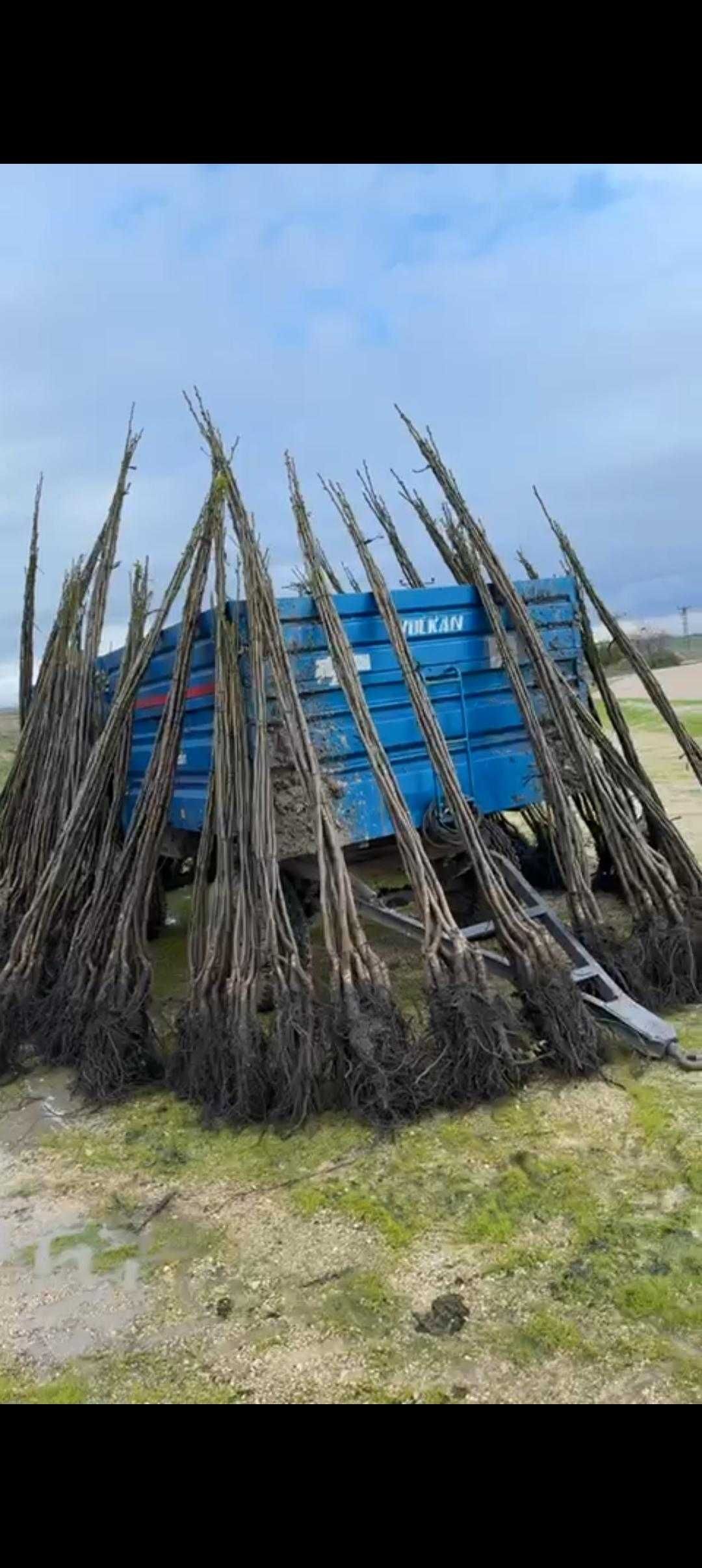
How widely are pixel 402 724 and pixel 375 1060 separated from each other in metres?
1.86

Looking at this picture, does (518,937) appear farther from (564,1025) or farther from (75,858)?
(75,858)

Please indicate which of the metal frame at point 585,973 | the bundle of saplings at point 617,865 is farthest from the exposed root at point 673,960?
the metal frame at point 585,973

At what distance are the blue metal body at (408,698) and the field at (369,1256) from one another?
165 centimetres

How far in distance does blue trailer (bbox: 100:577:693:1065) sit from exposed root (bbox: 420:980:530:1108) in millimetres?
455

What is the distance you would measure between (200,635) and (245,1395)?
3.53m

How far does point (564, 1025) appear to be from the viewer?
371cm

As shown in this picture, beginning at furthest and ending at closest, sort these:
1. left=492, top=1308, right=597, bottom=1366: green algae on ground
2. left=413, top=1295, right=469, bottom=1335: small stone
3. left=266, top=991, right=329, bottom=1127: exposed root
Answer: left=266, top=991, right=329, bottom=1127: exposed root < left=413, top=1295, right=469, bottom=1335: small stone < left=492, top=1308, right=597, bottom=1366: green algae on ground

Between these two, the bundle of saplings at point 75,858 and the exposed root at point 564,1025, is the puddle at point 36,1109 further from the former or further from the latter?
the exposed root at point 564,1025

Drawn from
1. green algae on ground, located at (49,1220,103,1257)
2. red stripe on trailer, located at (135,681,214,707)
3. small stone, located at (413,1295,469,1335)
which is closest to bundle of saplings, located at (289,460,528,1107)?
small stone, located at (413,1295,469,1335)

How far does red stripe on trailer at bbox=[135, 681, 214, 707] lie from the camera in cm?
493

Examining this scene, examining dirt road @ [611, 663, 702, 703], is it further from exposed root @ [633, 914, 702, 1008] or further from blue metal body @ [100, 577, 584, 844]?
exposed root @ [633, 914, 702, 1008]

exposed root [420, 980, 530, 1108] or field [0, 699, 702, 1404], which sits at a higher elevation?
exposed root [420, 980, 530, 1108]

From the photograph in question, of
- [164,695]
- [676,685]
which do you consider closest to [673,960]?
[164,695]
